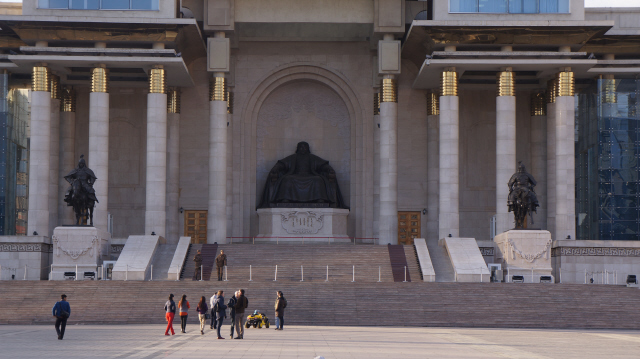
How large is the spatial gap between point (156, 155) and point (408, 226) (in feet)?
50.2

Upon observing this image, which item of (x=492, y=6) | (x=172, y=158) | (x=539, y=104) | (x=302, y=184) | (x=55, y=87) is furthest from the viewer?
(x=302, y=184)

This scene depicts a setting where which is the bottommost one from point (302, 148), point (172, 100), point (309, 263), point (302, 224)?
point (309, 263)

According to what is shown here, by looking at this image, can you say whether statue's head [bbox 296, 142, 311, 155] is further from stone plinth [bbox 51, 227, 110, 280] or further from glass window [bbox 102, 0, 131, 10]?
stone plinth [bbox 51, 227, 110, 280]

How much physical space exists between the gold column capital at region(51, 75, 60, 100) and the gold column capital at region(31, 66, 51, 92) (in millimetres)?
1451

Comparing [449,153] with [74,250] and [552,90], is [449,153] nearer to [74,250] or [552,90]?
[552,90]

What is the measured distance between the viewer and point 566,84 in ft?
158

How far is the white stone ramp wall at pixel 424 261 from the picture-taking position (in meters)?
43.2

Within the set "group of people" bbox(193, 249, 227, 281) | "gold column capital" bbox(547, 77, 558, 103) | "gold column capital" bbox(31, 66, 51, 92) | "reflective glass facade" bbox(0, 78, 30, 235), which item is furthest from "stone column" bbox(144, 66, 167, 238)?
"gold column capital" bbox(547, 77, 558, 103)

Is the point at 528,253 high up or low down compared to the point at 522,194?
down

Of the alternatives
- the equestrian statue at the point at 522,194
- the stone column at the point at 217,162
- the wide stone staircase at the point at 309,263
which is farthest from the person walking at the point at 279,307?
the stone column at the point at 217,162

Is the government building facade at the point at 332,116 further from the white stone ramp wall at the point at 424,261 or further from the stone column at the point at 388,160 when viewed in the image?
the white stone ramp wall at the point at 424,261

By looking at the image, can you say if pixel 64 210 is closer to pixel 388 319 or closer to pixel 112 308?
pixel 112 308

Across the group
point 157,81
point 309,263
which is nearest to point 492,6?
point 309,263

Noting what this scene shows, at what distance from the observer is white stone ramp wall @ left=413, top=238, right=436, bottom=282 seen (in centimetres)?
4319
